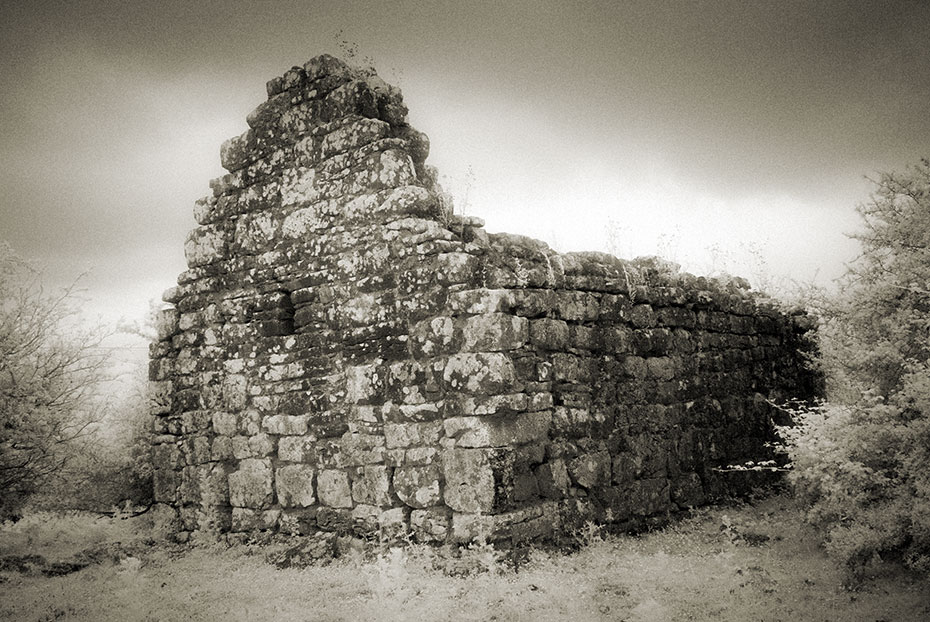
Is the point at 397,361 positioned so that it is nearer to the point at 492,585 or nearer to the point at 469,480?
the point at 469,480

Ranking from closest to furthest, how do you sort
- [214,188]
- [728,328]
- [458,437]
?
[458,437] → [214,188] → [728,328]

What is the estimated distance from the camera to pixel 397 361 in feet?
21.0

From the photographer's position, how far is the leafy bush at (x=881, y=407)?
17.9 ft

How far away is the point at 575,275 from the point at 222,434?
4513mm

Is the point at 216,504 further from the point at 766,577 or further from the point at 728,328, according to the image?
the point at 728,328

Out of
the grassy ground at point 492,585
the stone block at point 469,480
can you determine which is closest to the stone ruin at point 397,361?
the stone block at point 469,480

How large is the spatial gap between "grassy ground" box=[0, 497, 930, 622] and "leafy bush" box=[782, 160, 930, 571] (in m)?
0.35

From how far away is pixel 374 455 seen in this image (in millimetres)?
6344

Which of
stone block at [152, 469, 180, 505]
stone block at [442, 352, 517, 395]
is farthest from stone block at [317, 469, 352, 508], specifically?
stone block at [152, 469, 180, 505]

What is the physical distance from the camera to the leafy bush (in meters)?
5.44

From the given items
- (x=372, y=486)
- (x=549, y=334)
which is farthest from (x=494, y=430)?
(x=372, y=486)

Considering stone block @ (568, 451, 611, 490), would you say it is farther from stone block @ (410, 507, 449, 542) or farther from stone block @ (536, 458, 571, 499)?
stone block @ (410, 507, 449, 542)

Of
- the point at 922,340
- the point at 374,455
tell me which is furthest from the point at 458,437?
the point at 922,340

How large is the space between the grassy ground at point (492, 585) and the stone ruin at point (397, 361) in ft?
1.24
